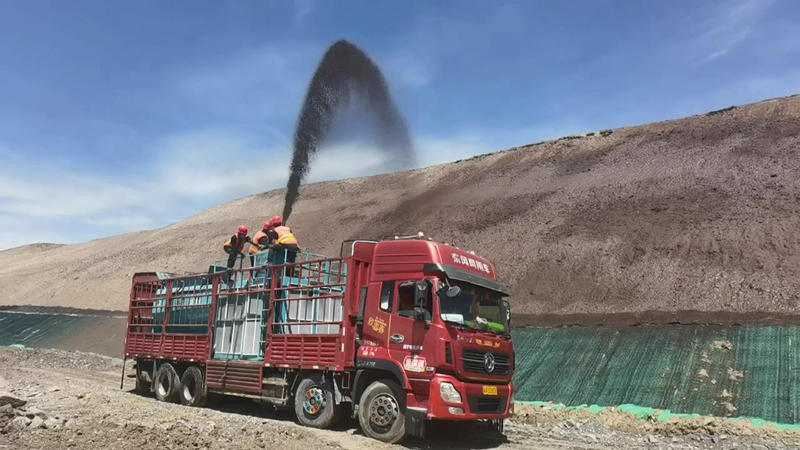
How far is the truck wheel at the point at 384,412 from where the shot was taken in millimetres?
9094

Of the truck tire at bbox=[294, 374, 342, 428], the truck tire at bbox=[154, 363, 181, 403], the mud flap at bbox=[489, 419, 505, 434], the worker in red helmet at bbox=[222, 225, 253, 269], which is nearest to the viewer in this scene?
the mud flap at bbox=[489, 419, 505, 434]

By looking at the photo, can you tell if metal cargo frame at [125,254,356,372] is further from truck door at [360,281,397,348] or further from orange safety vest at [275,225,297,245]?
orange safety vest at [275,225,297,245]

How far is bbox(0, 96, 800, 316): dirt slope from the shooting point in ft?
66.7

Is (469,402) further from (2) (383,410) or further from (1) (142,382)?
(1) (142,382)

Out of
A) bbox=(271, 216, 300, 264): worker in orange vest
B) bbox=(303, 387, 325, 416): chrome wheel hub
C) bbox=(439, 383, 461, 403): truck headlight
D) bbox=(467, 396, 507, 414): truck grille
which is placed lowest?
bbox=(303, 387, 325, 416): chrome wheel hub

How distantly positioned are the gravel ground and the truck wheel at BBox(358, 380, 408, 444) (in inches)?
8.8

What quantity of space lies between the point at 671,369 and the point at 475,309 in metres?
7.41

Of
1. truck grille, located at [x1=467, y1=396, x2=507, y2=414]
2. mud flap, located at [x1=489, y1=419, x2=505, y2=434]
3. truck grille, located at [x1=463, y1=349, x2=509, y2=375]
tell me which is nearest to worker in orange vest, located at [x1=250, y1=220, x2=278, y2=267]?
truck grille, located at [x1=463, y1=349, x2=509, y2=375]

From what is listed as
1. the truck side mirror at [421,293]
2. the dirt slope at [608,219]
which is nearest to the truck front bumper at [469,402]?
the truck side mirror at [421,293]

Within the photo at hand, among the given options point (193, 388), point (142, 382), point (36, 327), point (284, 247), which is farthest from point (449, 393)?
point (36, 327)

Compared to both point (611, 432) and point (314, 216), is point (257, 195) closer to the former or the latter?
point (314, 216)

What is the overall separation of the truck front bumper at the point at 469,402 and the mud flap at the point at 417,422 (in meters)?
0.15

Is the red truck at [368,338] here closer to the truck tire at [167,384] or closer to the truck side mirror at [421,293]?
the truck side mirror at [421,293]

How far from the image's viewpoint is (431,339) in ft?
29.0
